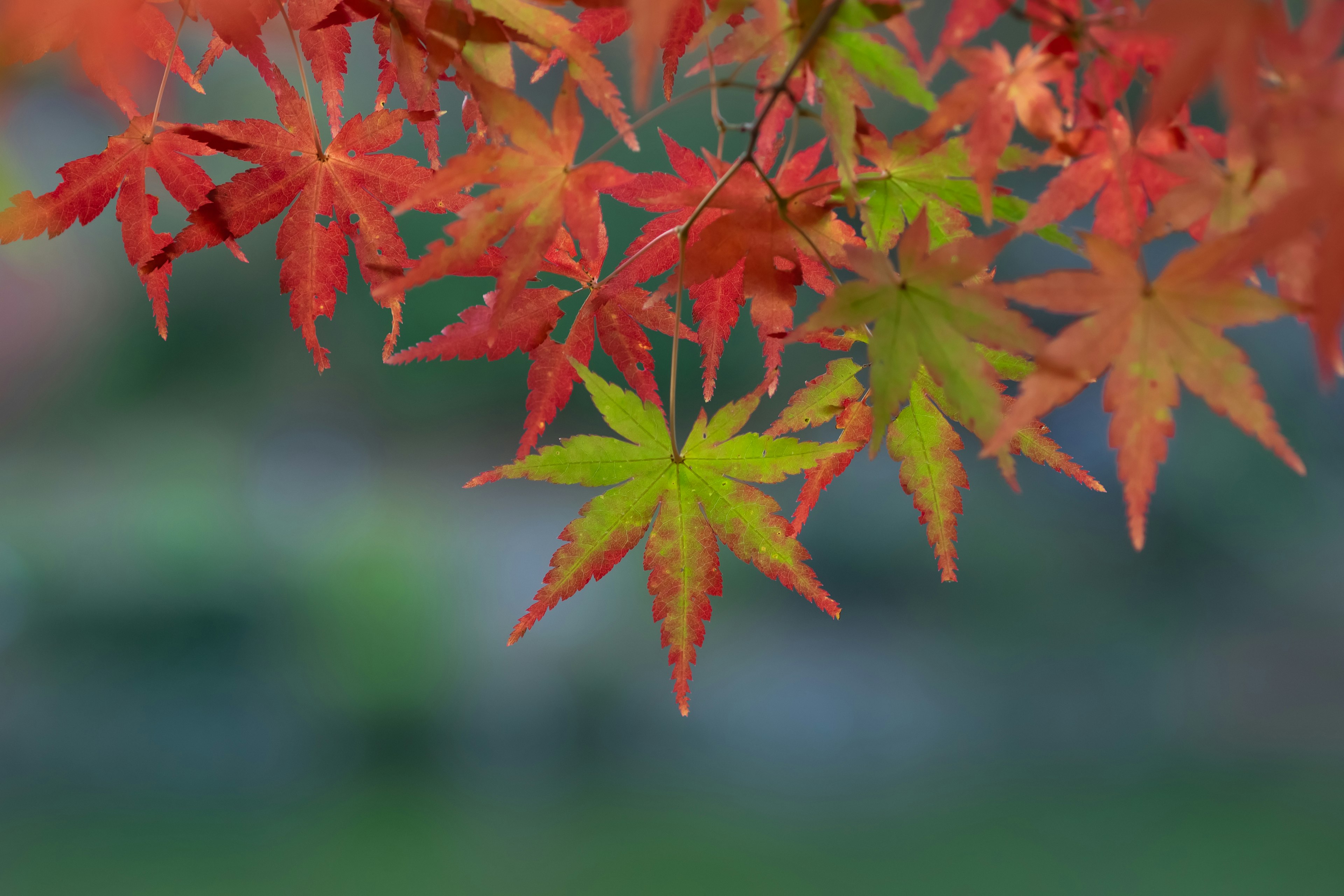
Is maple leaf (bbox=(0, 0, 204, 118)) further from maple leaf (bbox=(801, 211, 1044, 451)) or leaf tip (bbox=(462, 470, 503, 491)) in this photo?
maple leaf (bbox=(801, 211, 1044, 451))

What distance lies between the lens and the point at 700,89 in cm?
49

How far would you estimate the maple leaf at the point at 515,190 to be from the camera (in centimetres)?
47

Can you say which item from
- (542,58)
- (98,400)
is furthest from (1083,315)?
(98,400)

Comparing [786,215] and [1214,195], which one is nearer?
[1214,195]

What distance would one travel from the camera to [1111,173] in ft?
1.64

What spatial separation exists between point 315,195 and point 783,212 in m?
0.38

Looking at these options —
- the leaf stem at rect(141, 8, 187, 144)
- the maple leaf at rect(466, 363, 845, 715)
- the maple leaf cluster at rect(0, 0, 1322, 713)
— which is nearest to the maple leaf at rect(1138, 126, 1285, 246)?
the maple leaf cluster at rect(0, 0, 1322, 713)

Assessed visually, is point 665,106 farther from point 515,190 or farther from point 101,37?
point 101,37

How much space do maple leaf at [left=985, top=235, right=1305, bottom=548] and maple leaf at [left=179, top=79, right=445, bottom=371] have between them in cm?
44

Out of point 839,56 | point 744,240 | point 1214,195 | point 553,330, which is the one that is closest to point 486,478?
point 553,330

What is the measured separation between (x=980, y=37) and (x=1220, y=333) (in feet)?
15.0

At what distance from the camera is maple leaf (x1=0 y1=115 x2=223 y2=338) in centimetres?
62

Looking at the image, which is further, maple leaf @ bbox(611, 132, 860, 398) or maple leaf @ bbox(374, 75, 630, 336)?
maple leaf @ bbox(611, 132, 860, 398)

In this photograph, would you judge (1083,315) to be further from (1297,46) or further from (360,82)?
(360,82)
